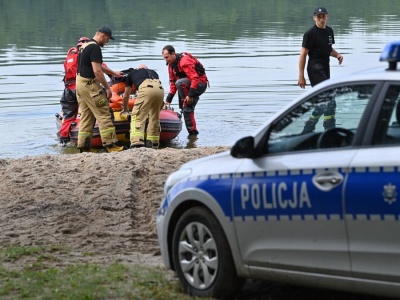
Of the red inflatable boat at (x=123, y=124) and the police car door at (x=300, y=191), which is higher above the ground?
the police car door at (x=300, y=191)

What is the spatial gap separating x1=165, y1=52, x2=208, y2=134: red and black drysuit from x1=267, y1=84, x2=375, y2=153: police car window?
457 inches

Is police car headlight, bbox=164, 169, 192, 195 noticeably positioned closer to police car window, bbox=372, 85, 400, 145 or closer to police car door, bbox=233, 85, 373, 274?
police car door, bbox=233, 85, 373, 274

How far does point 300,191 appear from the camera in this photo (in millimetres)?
6516

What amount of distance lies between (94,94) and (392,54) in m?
10.7

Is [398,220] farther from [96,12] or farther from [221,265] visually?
[96,12]

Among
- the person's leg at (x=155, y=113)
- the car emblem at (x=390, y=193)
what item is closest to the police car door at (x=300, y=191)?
the car emblem at (x=390, y=193)

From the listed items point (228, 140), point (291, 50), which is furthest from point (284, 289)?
point (291, 50)

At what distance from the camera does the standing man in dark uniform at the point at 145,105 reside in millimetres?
17188

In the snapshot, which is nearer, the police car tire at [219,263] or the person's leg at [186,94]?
the police car tire at [219,263]

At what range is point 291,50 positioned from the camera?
3478cm

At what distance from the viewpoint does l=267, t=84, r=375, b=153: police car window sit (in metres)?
6.60

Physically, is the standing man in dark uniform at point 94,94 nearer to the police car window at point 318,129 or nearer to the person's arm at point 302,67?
the person's arm at point 302,67

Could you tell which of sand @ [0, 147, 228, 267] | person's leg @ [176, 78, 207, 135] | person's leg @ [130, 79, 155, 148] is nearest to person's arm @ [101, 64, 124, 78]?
person's leg @ [130, 79, 155, 148]

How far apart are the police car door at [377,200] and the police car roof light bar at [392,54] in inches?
9.5
